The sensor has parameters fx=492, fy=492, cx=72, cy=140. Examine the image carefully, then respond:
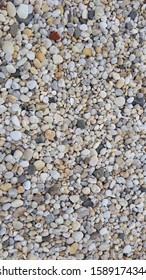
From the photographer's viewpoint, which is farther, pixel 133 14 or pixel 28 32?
pixel 133 14

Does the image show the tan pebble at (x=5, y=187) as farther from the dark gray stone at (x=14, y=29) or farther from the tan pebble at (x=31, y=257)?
the dark gray stone at (x=14, y=29)

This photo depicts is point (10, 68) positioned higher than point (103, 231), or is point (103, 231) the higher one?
point (10, 68)

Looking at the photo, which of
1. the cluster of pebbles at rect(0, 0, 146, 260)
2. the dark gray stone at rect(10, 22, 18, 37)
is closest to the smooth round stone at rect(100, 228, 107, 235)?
the cluster of pebbles at rect(0, 0, 146, 260)

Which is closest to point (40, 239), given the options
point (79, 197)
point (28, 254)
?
point (28, 254)

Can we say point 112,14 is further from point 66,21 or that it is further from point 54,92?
point 54,92

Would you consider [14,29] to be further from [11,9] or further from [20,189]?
[20,189]

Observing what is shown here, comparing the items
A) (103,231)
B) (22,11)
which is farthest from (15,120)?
(103,231)

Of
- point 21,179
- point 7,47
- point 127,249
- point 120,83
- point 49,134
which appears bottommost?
point 127,249

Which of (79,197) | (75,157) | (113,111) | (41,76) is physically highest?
(41,76)
